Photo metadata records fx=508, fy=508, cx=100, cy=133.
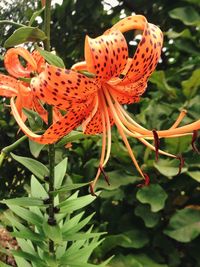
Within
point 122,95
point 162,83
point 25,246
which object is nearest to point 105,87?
point 122,95

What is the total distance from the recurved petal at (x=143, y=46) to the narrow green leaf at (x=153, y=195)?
2.36ft

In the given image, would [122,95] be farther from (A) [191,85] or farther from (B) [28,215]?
(A) [191,85]

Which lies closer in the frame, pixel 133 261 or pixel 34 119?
pixel 34 119

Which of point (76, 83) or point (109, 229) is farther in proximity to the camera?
point (109, 229)

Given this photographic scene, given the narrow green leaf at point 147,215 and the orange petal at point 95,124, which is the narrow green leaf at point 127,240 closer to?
the narrow green leaf at point 147,215

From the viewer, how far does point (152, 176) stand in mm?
1602

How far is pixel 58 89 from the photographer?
0.73m

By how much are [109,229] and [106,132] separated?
917 mm

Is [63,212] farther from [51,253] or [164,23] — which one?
[164,23]

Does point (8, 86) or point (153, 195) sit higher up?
point (8, 86)

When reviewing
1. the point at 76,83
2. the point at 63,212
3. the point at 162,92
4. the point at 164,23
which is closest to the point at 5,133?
the point at 162,92

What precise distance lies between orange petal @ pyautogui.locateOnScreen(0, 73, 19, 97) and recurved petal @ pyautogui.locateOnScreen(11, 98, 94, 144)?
A: 0.08 metres

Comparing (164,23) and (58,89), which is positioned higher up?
(58,89)

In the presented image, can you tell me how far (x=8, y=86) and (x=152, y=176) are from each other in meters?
0.85
